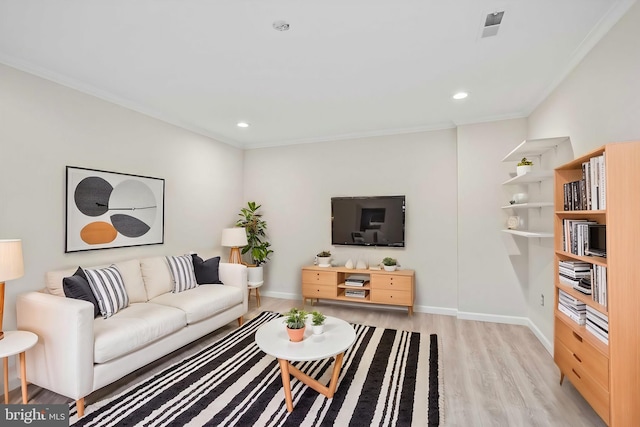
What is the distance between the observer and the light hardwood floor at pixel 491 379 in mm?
2090

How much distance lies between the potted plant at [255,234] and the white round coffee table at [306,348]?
2337mm

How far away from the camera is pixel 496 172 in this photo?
387 centimetres

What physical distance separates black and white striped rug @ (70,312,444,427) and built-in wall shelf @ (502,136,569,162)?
215cm

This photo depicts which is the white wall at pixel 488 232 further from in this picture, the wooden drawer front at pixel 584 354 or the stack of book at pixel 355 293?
the wooden drawer front at pixel 584 354

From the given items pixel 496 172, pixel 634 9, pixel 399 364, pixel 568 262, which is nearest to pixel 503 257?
pixel 496 172

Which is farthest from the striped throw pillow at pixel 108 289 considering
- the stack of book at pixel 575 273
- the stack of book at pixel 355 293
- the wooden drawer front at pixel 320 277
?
the stack of book at pixel 575 273

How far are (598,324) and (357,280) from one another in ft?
9.30

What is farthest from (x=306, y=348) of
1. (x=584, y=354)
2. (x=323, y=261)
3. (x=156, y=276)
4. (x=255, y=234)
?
(x=255, y=234)

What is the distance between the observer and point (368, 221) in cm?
456

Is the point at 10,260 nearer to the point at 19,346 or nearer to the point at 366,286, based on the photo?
the point at 19,346

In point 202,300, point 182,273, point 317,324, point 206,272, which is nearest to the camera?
point 317,324

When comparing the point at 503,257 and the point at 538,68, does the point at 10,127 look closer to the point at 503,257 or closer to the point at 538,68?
the point at 538,68

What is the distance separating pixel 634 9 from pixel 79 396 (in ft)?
13.7

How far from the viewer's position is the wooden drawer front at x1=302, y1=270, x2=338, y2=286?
14.6ft
